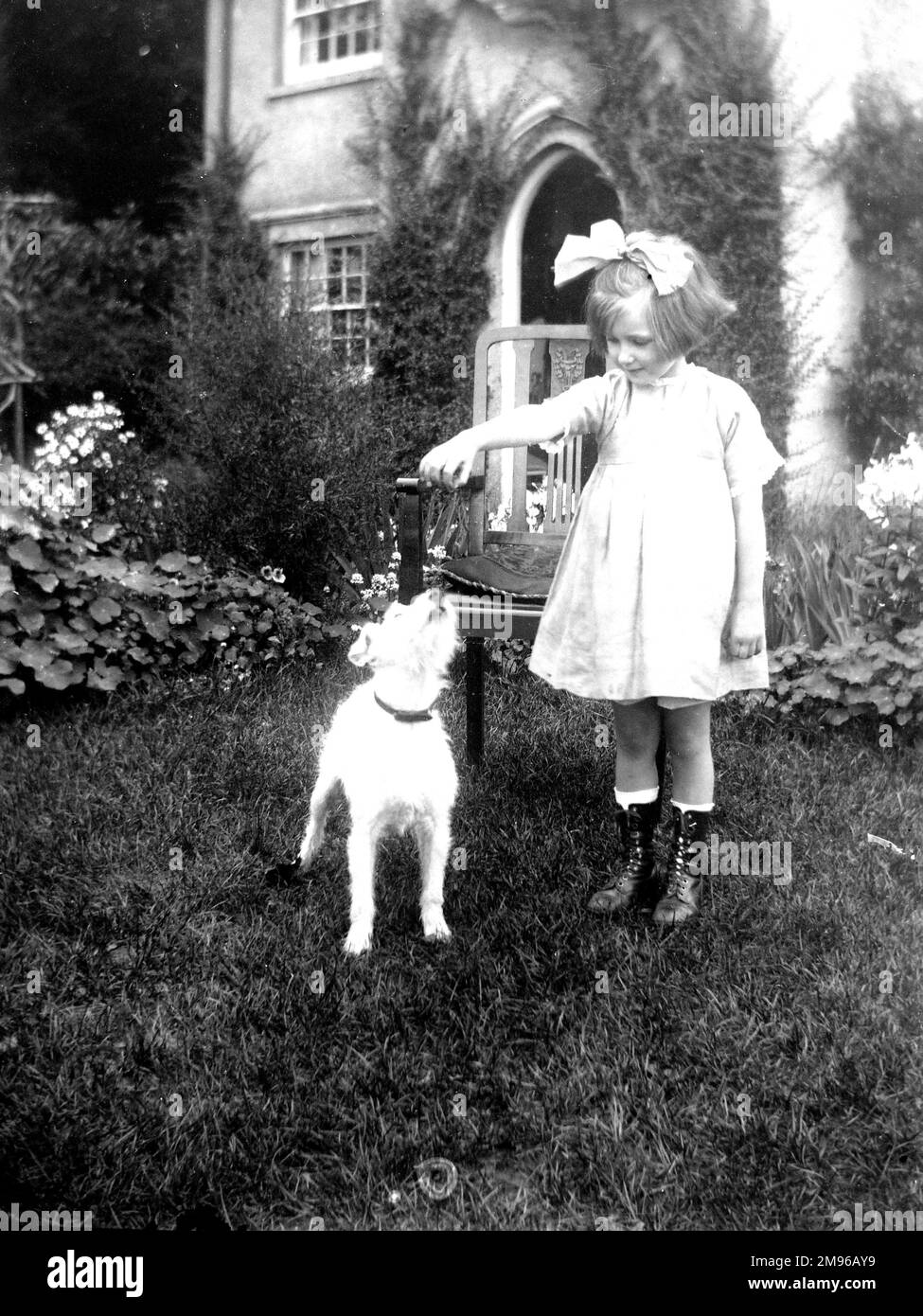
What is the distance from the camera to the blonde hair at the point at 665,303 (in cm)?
261

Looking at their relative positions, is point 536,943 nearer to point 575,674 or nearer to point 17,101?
point 575,674

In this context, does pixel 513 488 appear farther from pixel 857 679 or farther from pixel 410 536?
pixel 857 679

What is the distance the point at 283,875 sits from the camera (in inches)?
122

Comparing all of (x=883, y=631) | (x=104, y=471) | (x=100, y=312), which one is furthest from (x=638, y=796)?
(x=100, y=312)

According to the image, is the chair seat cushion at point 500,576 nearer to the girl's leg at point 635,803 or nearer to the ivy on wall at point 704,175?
the girl's leg at point 635,803

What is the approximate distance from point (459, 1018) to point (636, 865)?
0.77 meters

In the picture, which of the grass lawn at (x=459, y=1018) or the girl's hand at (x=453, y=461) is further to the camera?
the girl's hand at (x=453, y=461)

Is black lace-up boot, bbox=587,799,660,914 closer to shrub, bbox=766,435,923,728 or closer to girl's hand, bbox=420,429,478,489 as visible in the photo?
girl's hand, bbox=420,429,478,489

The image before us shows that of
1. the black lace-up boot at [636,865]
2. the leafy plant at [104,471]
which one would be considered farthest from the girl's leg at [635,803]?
the leafy plant at [104,471]

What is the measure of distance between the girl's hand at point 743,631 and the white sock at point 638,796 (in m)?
0.47

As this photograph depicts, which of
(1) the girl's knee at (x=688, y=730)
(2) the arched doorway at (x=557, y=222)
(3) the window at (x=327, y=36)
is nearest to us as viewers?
(1) the girl's knee at (x=688, y=730)
